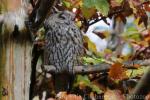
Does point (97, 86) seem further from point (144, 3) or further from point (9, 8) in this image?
point (9, 8)

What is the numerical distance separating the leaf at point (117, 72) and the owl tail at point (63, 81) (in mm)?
205

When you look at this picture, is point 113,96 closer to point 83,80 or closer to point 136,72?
point 136,72

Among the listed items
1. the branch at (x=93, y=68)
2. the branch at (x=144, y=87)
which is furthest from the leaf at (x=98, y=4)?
the branch at (x=144, y=87)

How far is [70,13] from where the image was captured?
6.02 ft

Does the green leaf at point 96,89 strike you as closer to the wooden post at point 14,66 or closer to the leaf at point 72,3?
the leaf at point 72,3

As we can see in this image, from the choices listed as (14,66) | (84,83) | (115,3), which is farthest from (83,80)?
(14,66)

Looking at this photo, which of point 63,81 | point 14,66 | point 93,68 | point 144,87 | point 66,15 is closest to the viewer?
point 144,87

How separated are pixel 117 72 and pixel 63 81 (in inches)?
11.4

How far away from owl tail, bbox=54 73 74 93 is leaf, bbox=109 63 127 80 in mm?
205

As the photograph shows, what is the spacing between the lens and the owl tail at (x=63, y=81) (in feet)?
5.46

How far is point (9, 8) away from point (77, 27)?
78cm

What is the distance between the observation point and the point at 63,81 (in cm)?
167

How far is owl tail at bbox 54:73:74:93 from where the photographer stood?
1664mm

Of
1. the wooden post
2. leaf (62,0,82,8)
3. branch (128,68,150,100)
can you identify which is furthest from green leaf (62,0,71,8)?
branch (128,68,150,100)
